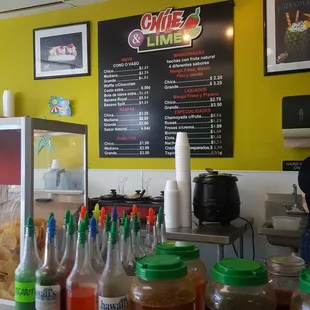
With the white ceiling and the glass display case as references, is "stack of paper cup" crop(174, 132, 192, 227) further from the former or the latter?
the white ceiling

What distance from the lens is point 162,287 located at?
0.77 metres

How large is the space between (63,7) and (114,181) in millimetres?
1473

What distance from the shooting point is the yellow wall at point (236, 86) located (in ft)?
8.41

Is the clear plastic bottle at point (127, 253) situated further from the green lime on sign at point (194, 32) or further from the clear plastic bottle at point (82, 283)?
the green lime on sign at point (194, 32)

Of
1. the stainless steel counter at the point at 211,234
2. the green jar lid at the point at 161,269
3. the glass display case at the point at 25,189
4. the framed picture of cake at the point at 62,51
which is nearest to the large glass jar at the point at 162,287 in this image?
the green jar lid at the point at 161,269

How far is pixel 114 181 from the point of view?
2984 millimetres

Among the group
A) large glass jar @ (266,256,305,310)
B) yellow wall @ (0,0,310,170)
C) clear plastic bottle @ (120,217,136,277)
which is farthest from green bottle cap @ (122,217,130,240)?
yellow wall @ (0,0,310,170)

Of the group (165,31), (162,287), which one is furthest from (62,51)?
(162,287)

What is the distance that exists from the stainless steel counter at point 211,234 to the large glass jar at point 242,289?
123cm

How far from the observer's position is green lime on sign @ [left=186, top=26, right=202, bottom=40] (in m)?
2.73

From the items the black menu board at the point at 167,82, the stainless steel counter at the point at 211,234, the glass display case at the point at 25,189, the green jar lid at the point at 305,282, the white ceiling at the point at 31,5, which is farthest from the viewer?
the white ceiling at the point at 31,5

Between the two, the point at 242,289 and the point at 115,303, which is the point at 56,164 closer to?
the point at 115,303

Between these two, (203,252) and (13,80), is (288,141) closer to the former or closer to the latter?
(203,252)

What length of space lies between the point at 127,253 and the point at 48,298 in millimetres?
217
